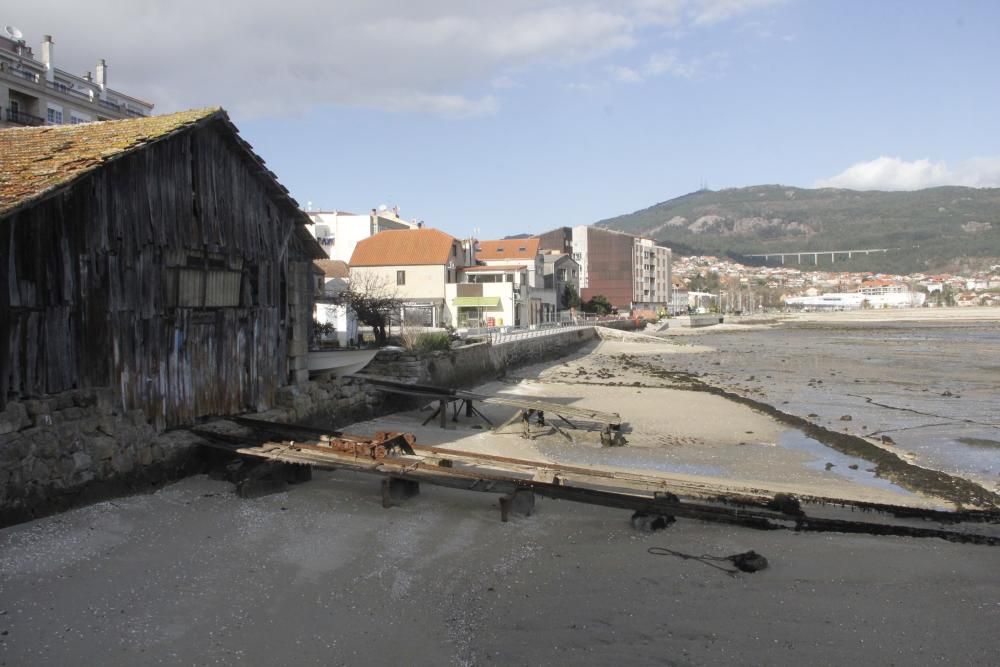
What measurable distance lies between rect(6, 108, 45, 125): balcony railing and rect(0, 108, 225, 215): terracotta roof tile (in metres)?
35.3

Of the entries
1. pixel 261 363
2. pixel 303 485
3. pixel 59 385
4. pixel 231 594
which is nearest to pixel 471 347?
pixel 261 363

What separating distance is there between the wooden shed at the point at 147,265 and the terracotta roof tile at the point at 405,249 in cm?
4403

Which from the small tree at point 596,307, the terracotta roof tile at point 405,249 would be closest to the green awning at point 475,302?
the terracotta roof tile at point 405,249

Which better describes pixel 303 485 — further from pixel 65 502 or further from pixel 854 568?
pixel 854 568

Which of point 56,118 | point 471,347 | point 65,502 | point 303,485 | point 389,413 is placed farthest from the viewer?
point 56,118

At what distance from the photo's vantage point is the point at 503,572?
25.2 feet

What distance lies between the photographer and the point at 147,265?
10.6 m

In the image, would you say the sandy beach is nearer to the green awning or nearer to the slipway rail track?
the slipway rail track

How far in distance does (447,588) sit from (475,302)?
50183 mm

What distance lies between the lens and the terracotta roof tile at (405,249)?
5809 cm

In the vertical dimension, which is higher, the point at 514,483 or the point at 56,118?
the point at 56,118

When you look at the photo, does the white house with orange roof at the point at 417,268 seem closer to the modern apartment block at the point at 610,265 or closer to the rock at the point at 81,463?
the rock at the point at 81,463

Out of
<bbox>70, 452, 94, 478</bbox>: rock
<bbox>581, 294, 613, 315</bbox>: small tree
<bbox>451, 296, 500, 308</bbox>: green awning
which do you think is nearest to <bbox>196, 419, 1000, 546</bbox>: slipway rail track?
<bbox>70, 452, 94, 478</bbox>: rock

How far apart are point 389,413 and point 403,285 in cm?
4006
